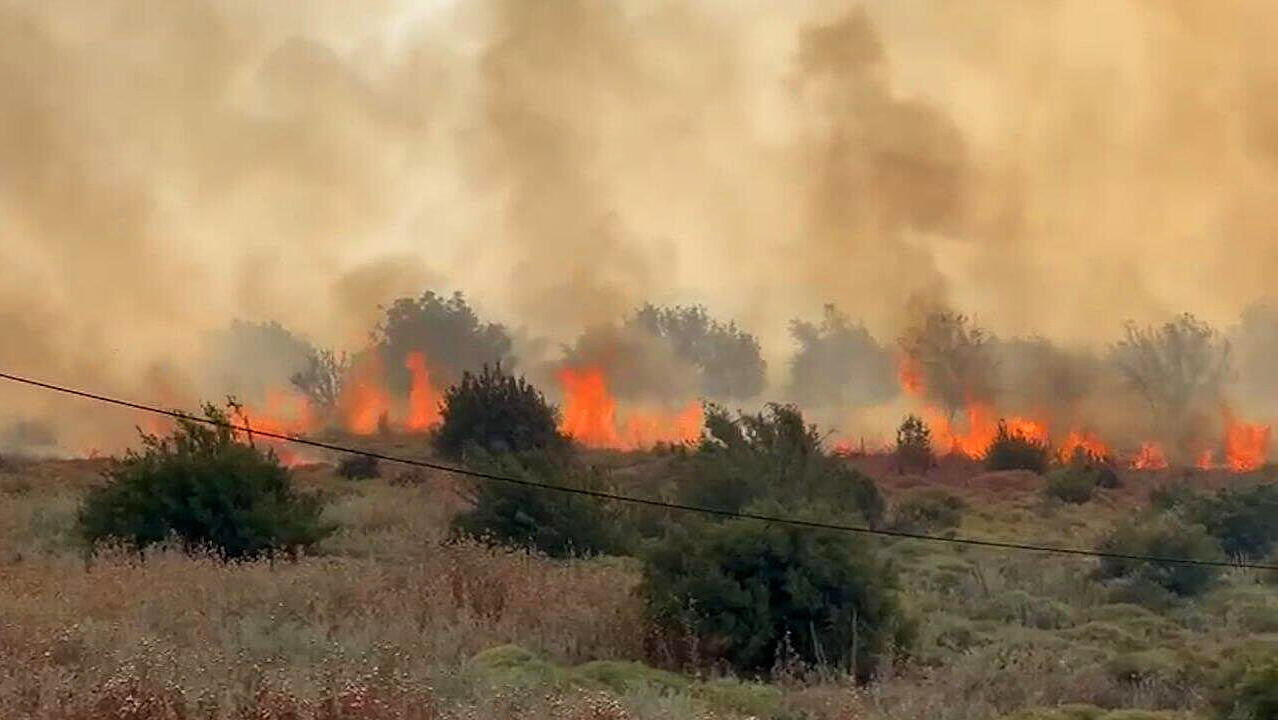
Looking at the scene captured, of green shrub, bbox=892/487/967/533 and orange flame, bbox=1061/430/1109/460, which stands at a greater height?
orange flame, bbox=1061/430/1109/460

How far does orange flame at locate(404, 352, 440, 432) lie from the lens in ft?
143

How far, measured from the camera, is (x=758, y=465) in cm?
1823

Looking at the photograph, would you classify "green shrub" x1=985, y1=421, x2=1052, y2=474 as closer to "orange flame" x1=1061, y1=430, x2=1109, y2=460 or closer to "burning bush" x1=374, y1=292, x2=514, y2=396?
"orange flame" x1=1061, y1=430, x2=1109, y2=460

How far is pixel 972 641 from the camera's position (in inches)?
485

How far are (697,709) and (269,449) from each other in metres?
11.7

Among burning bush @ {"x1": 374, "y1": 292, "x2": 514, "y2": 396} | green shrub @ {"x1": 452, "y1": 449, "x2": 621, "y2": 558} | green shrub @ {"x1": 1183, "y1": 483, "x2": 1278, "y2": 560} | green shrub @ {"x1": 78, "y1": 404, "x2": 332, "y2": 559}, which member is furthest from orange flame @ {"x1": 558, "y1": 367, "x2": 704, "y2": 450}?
green shrub @ {"x1": 78, "y1": 404, "x2": 332, "y2": 559}

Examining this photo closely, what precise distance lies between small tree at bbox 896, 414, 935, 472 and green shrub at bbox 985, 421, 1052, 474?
2002mm

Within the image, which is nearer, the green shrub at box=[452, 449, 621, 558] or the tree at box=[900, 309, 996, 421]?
the green shrub at box=[452, 449, 621, 558]

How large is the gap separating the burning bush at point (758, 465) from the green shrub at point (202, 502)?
209 inches

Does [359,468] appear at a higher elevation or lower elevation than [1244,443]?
lower

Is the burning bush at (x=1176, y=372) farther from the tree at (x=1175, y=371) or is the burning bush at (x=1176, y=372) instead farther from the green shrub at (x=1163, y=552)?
the green shrub at (x=1163, y=552)

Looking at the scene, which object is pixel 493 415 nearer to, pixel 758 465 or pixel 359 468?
pixel 359 468

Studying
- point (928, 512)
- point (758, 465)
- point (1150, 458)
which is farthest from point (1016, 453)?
point (758, 465)

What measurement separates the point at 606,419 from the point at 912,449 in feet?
36.4
